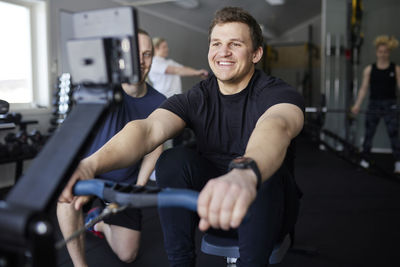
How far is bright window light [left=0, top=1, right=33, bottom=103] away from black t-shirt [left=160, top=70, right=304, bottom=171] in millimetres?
3028

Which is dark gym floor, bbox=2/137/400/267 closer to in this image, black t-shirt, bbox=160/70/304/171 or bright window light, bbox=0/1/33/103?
black t-shirt, bbox=160/70/304/171

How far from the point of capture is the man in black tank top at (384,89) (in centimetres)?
414

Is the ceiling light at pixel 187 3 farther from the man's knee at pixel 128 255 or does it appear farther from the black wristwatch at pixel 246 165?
the black wristwatch at pixel 246 165

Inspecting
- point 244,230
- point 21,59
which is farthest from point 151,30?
point 244,230

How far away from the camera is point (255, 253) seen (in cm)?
100

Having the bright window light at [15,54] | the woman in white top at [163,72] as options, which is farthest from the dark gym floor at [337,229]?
the bright window light at [15,54]

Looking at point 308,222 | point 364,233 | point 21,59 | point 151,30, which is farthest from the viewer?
point 151,30

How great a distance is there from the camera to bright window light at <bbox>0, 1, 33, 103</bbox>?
12.8ft

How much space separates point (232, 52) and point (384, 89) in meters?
3.52

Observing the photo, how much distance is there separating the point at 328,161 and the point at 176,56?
3.44 metres

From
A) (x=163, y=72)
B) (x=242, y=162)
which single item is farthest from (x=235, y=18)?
(x=163, y=72)

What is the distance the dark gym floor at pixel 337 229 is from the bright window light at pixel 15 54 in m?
2.22

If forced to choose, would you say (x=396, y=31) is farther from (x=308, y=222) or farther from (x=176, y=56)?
(x=308, y=222)

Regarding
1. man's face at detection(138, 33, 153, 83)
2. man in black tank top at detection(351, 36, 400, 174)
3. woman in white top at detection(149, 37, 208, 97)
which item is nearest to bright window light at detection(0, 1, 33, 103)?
woman in white top at detection(149, 37, 208, 97)
